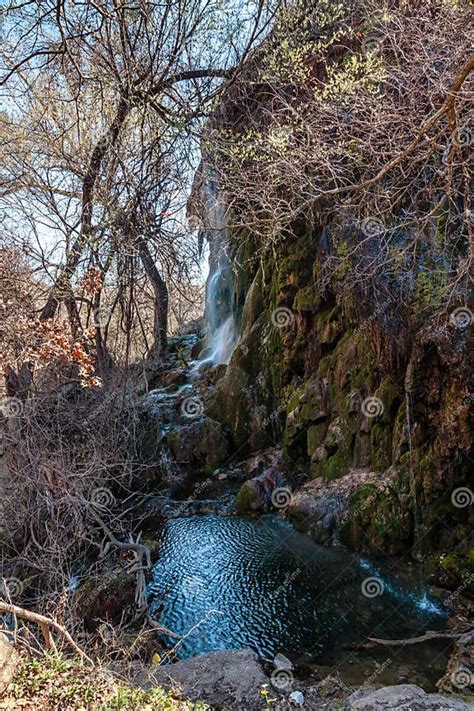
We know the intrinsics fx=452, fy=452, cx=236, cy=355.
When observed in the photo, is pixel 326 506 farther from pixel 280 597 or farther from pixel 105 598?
pixel 105 598

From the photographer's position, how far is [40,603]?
17.3ft

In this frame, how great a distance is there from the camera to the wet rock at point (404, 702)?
335 centimetres

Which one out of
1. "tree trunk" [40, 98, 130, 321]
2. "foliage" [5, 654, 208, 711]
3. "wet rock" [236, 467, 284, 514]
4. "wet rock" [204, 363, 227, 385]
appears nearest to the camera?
"foliage" [5, 654, 208, 711]

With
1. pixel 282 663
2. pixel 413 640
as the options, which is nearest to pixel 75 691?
pixel 282 663

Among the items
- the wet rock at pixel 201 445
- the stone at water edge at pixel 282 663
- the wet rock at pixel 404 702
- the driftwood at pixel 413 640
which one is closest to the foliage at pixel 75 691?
the wet rock at pixel 404 702

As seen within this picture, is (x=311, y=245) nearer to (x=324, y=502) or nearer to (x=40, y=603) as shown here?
(x=324, y=502)

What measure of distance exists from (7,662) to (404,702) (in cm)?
287

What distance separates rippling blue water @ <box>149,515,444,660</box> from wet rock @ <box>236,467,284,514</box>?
997 millimetres

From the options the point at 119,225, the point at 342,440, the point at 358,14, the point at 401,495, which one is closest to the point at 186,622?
the point at 401,495

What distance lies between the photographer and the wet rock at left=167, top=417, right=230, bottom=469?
1132 cm

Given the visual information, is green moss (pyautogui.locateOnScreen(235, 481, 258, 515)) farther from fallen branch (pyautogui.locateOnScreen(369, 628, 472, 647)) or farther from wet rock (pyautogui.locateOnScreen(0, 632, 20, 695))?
wet rock (pyautogui.locateOnScreen(0, 632, 20, 695))

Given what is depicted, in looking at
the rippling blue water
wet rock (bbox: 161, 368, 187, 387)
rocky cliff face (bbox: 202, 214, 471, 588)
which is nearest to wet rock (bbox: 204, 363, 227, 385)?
wet rock (bbox: 161, 368, 187, 387)

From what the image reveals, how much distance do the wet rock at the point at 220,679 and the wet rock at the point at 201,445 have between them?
266 inches

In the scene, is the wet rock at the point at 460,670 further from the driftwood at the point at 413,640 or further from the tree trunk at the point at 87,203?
the tree trunk at the point at 87,203
